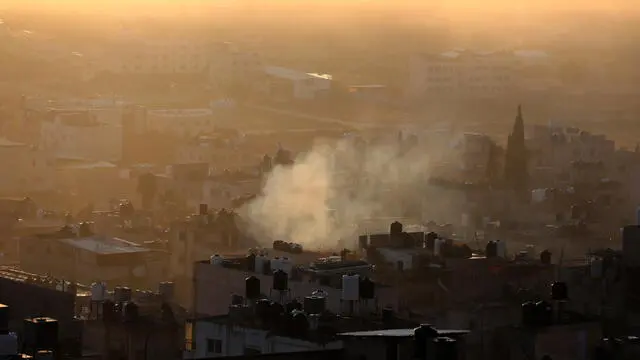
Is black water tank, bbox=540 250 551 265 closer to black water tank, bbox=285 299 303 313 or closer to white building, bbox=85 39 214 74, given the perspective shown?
black water tank, bbox=285 299 303 313

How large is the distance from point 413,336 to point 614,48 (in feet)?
343

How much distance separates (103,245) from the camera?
30250mm

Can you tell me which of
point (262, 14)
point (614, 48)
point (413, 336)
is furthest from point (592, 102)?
point (413, 336)

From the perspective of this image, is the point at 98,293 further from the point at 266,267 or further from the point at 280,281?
the point at 280,281

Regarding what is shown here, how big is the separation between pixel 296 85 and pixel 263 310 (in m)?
74.0

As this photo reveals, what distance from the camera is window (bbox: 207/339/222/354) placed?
17.1 meters

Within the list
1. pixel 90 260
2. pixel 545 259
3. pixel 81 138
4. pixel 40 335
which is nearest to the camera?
pixel 40 335

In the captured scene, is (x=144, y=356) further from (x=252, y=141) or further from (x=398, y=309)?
(x=252, y=141)

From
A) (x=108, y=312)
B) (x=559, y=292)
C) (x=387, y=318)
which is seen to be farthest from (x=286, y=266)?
(x=387, y=318)

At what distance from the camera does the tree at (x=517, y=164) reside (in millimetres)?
38281

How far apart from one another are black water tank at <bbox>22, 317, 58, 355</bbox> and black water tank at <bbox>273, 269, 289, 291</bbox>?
5311mm

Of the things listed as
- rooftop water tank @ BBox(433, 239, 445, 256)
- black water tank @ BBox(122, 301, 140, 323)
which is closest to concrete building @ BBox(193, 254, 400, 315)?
black water tank @ BBox(122, 301, 140, 323)

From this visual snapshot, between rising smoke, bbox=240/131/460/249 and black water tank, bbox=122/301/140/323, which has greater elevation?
rising smoke, bbox=240/131/460/249

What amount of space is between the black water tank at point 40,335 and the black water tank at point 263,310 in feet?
10.3
